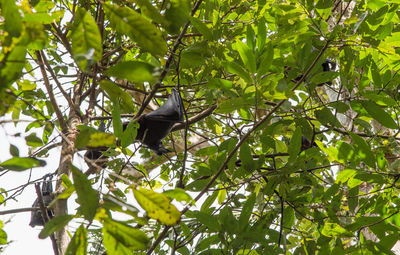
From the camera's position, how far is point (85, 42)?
60 centimetres

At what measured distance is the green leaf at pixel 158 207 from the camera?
709mm

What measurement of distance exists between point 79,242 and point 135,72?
0.38 metres

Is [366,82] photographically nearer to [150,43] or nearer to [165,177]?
[150,43]

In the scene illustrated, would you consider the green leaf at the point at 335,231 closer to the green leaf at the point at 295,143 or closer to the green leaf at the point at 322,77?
the green leaf at the point at 295,143

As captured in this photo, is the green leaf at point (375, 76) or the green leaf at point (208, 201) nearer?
the green leaf at point (375, 76)

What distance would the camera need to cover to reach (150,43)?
2.23 ft

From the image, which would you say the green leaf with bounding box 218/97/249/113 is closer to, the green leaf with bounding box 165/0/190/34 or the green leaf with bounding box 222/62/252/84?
the green leaf with bounding box 222/62/252/84

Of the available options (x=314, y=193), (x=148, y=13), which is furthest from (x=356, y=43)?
(x=148, y=13)

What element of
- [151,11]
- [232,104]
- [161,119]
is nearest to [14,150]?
[151,11]

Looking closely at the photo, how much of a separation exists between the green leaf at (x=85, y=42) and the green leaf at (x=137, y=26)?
0.14ft

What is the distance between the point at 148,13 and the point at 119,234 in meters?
0.45

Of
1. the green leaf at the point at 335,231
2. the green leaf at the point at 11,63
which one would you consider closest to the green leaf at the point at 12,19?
the green leaf at the point at 11,63

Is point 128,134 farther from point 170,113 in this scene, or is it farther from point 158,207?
point 158,207

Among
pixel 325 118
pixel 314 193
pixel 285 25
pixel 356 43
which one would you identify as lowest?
pixel 314 193
